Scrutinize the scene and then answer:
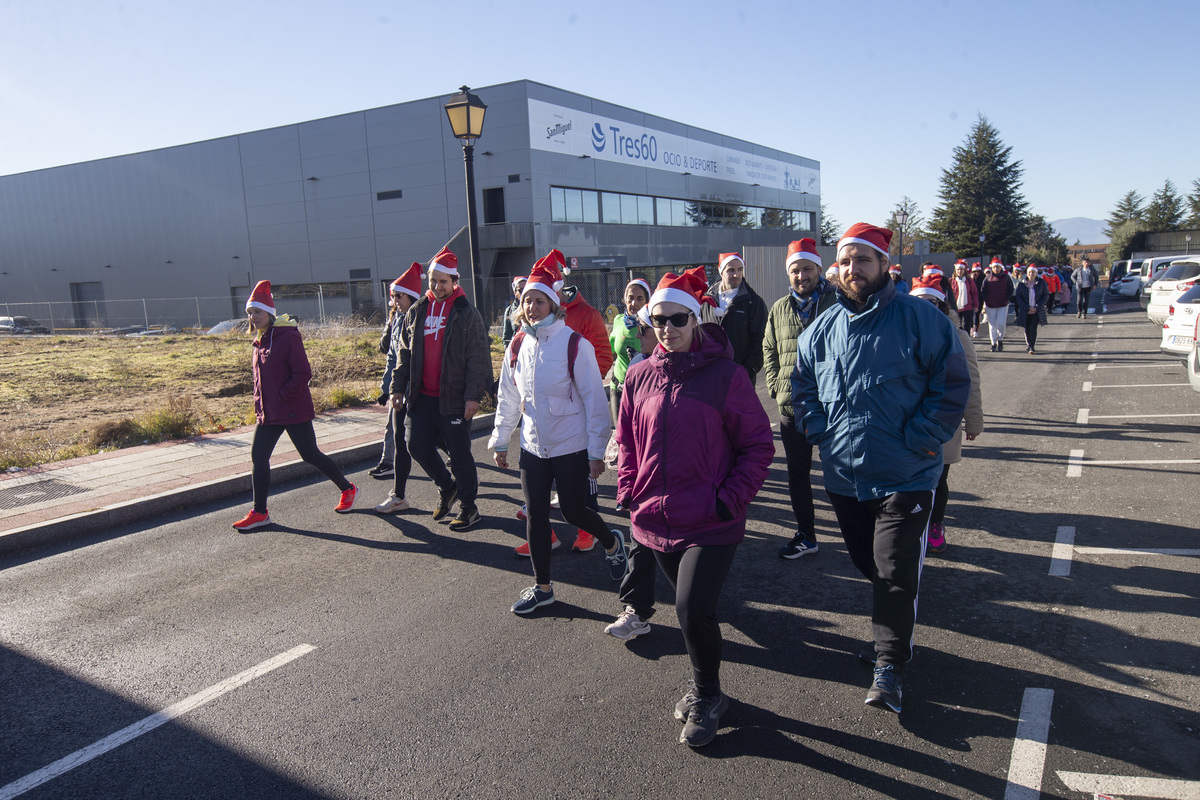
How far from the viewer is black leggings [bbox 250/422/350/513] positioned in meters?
6.31

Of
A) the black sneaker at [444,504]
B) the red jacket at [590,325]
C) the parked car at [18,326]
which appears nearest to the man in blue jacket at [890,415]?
the red jacket at [590,325]

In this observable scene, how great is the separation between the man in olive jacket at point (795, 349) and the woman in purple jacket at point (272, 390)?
12.4ft

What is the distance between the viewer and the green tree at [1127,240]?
66.4 meters

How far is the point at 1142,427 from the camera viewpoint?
8898mm

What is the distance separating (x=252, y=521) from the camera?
Result: 6457 millimetres

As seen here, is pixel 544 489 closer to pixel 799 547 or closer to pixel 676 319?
pixel 676 319

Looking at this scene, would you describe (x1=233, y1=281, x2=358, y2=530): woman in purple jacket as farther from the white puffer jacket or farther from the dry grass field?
the dry grass field

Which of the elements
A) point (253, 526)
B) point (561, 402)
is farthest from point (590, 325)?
point (253, 526)

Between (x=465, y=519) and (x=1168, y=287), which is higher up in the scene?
(x=1168, y=287)

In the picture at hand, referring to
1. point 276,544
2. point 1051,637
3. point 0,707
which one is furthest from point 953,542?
point 0,707

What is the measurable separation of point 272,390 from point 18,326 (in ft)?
134

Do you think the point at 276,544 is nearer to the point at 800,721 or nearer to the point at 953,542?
the point at 800,721

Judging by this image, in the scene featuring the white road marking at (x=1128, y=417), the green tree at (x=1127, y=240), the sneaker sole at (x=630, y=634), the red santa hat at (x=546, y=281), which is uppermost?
the green tree at (x=1127, y=240)

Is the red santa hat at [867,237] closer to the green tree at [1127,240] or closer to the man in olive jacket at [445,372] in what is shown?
the man in olive jacket at [445,372]
